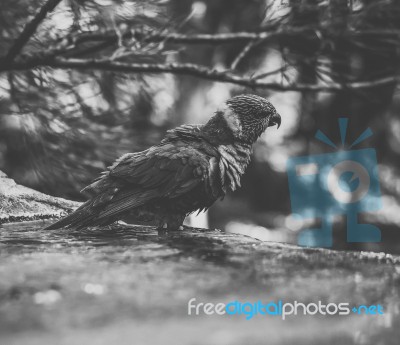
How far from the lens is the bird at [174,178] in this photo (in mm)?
2781

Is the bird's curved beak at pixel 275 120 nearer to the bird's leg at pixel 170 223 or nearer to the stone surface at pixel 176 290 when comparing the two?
the bird's leg at pixel 170 223

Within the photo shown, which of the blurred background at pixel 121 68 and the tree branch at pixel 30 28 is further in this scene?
the blurred background at pixel 121 68

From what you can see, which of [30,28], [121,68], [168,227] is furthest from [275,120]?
[30,28]

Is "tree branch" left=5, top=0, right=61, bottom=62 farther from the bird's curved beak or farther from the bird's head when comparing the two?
the bird's curved beak

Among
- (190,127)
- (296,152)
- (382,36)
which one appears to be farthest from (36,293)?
(296,152)

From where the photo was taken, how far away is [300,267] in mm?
1805

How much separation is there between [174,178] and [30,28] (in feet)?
4.89

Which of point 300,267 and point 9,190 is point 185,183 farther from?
point 9,190

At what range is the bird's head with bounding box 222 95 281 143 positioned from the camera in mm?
3043

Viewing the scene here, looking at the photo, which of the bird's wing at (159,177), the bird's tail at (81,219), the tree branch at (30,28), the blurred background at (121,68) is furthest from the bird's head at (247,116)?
the tree branch at (30,28)

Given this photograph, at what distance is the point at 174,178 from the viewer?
279cm

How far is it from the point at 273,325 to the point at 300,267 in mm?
588

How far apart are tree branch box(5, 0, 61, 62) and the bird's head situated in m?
1.25

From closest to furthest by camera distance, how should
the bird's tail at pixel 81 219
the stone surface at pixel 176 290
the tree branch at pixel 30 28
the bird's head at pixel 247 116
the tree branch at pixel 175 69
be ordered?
1. the stone surface at pixel 176 290
2. the bird's tail at pixel 81 219
3. the bird's head at pixel 247 116
4. the tree branch at pixel 30 28
5. the tree branch at pixel 175 69
